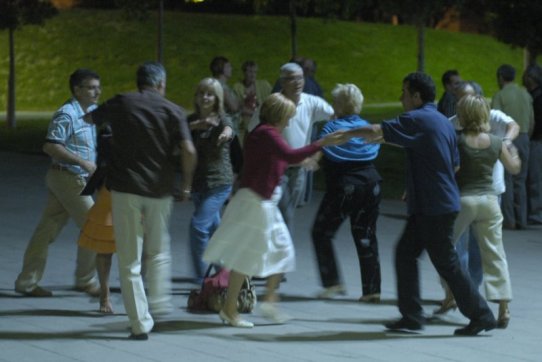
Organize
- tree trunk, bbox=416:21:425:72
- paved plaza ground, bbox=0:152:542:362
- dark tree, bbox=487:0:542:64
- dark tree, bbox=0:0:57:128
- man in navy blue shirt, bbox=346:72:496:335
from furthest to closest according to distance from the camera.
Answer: dark tree, bbox=0:0:57:128 → tree trunk, bbox=416:21:425:72 → dark tree, bbox=487:0:542:64 → man in navy blue shirt, bbox=346:72:496:335 → paved plaza ground, bbox=0:152:542:362

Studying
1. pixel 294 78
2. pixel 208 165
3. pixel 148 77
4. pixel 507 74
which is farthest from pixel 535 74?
pixel 148 77

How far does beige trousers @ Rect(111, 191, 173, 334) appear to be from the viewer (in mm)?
7992

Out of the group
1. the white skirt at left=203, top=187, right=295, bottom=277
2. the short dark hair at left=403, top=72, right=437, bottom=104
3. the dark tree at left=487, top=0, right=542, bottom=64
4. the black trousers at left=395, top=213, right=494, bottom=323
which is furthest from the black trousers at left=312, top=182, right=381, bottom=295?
the dark tree at left=487, top=0, right=542, bottom=64

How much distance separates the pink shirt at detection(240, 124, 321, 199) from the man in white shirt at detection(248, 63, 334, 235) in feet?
4.97

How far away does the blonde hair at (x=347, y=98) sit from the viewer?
Answer: 31.3 ft

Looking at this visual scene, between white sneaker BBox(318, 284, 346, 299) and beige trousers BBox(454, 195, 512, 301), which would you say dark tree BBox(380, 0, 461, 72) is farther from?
beige trousers BBox(454, 195, 512, 301)

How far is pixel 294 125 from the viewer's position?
32.7 feet

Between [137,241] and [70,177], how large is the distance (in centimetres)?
159

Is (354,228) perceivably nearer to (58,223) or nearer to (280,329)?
(280,329)

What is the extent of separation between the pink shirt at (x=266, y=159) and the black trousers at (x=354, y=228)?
4.49 ft

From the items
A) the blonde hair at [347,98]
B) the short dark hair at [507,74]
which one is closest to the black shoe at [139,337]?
the blonde hair at [347,98]

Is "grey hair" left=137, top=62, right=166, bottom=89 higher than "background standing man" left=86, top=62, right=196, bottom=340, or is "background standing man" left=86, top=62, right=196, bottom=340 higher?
"grey hair" left=137, top=62, right=166, bottom=89

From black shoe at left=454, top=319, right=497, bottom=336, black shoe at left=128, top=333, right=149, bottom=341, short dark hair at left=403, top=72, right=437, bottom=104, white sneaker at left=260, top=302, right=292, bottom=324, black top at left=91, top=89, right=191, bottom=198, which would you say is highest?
short dark hair at left=403, top=72, right=437, bottom=104

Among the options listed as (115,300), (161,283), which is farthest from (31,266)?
(161,283)
